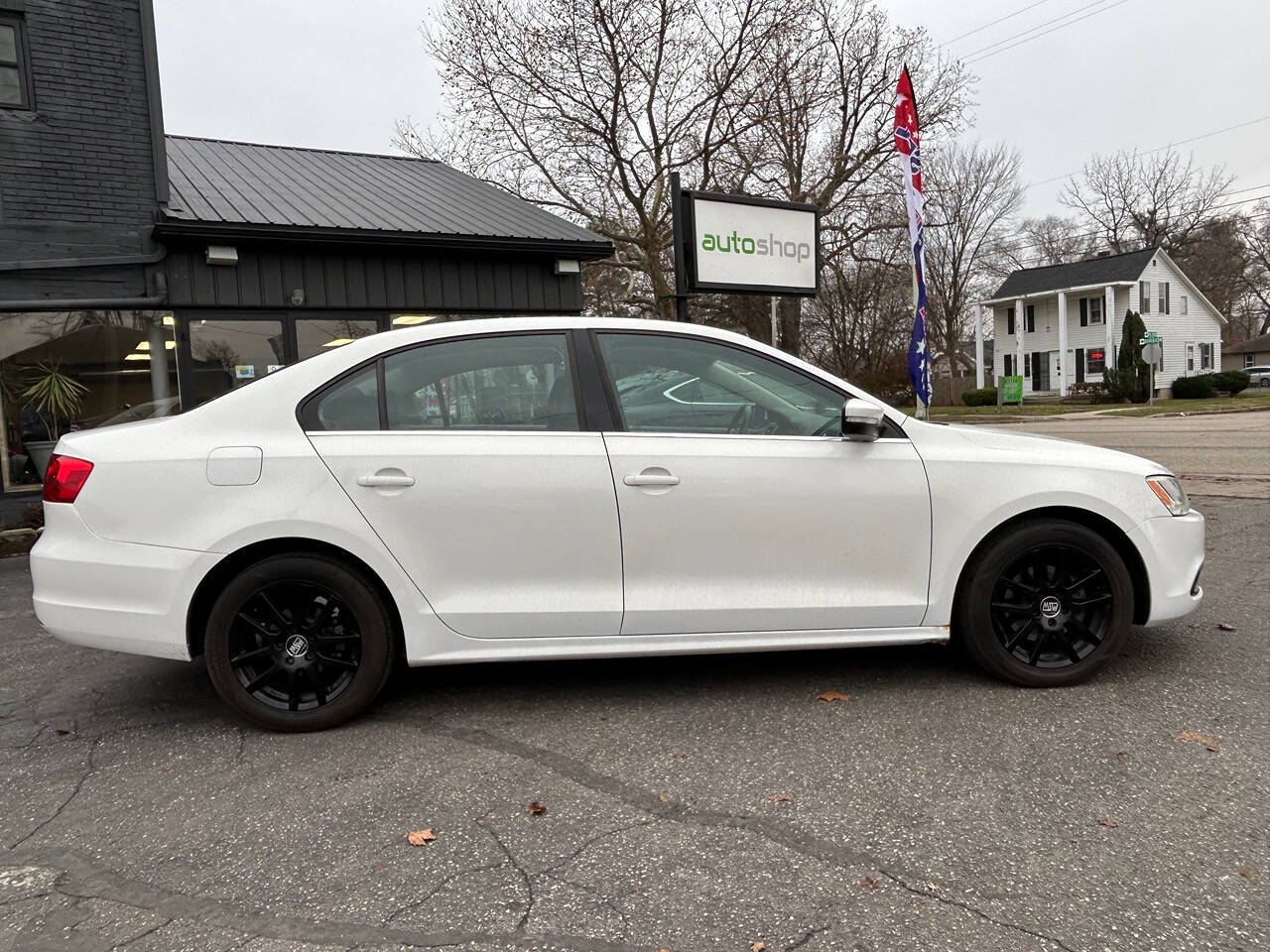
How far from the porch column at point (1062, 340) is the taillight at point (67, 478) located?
47.8 m

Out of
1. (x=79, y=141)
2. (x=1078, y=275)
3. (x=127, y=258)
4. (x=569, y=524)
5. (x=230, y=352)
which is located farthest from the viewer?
(x=1078, y=275)

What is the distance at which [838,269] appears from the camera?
26734 millimetres

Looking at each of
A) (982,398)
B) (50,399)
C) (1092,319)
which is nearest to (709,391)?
(50,399)

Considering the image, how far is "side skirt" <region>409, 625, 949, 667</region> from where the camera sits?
3369 mm

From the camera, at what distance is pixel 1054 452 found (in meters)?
3.65

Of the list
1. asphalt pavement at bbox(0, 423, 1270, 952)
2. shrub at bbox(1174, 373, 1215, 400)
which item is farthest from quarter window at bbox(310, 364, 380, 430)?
shrub at bbox(1174, 373, 1215, 400)

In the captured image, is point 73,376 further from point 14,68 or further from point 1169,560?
point 1169,560

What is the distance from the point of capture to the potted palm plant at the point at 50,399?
8.85 metres

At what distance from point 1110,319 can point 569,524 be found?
155 feet

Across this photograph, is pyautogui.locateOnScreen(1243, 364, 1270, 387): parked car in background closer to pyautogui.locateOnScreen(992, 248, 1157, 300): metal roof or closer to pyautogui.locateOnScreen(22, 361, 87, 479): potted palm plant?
pyautogui.locateOnScreen(992, 248, 1157, 300): metal roof

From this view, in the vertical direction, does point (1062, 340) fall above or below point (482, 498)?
above

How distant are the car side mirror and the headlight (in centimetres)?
125

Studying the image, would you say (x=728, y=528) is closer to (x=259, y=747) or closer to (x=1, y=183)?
(x=259, y=747)

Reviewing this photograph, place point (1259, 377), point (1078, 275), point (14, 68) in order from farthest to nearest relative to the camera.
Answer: point (1259, 377) → point (1078, 275) → point (14, 68)
